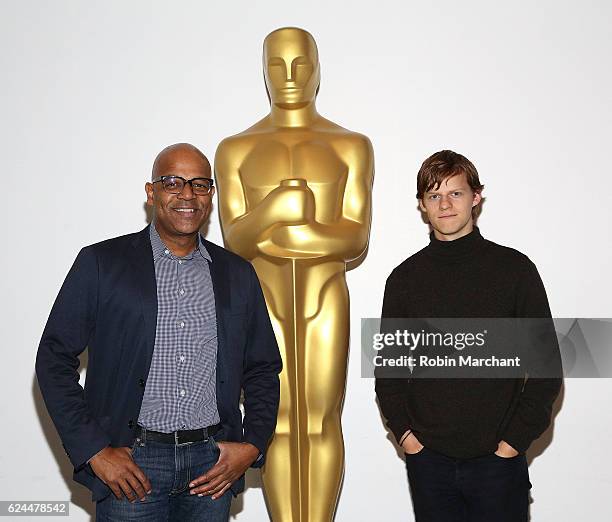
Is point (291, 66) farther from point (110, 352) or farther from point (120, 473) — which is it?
point (120, 473)

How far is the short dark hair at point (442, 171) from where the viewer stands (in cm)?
242

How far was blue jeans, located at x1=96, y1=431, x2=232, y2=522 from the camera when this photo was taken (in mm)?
2018

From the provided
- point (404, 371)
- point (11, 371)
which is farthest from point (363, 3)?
point (11, 371)

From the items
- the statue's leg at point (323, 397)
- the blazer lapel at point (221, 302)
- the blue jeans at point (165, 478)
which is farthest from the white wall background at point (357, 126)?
the blue jeans at point (165, 478)

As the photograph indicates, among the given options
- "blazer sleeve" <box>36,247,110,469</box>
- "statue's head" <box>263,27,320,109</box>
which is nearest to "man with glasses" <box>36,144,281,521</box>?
"blazer sleeve" <box>36,247,110,469</box>

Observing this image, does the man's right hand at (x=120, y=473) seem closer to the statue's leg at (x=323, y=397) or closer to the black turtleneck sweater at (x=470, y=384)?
the black turtleneck sweater at (x=470, y=384)

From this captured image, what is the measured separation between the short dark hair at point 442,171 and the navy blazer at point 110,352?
2.40 feet

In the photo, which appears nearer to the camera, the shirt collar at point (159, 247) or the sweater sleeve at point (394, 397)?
the shirt collar at point (159, 247)

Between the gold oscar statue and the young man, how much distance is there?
54 cm

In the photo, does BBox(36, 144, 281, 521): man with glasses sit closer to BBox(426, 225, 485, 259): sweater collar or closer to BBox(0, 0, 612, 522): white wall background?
BBox(426, 225, 485, 259): sweater collar

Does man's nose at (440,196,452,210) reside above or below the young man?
above

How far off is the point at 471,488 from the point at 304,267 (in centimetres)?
109

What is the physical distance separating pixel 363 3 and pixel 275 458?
2.10 m

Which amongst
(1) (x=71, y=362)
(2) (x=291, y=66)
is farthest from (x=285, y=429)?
(2) (x=291, y=66)
